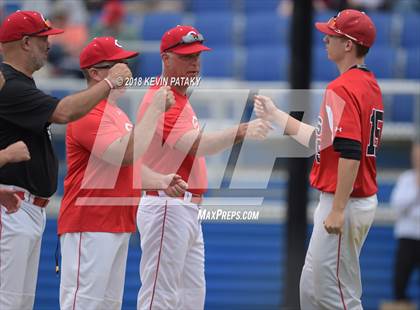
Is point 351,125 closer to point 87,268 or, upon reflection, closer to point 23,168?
point 87,268

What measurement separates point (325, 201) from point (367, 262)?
3956 mm

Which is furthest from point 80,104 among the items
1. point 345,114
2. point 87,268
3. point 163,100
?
point 345,114

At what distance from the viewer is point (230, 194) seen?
7914 mm

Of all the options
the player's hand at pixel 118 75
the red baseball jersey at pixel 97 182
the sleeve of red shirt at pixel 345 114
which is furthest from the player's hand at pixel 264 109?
the player's hand at pixel 118 75

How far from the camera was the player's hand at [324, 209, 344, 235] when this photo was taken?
5.11 m

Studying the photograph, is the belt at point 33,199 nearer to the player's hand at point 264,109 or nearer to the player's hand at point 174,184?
the player's hand at point 174,184

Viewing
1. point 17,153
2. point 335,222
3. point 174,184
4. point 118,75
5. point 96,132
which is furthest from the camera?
point 174,184

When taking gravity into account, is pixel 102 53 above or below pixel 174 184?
above

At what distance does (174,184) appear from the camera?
5.44 metres

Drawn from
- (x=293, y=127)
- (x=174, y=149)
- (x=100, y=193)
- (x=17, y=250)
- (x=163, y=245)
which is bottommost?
(x=163, y=245)

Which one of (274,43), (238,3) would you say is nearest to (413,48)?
(274,43)

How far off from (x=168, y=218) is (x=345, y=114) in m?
1.14

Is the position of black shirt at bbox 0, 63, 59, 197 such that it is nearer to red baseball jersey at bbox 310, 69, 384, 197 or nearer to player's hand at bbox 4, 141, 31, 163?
player's hand at bbox 4, 141, 31, 163

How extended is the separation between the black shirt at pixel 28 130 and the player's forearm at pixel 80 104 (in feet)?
0.18
